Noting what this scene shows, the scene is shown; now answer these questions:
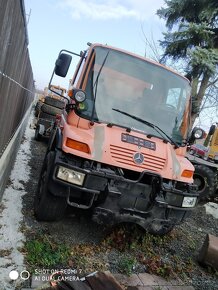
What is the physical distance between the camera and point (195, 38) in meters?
17.5

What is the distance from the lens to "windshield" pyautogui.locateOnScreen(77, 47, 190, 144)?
4.92 meters

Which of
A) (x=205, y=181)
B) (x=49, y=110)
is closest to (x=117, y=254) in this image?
(x=205, y=181)

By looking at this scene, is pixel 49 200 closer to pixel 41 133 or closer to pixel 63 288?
pixel 63 288

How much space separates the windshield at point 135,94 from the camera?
4.92m

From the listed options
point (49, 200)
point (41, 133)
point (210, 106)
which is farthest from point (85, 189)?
point (210, 106)

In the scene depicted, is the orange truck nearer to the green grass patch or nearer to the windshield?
the windshield

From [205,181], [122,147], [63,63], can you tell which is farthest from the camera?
[205,181]

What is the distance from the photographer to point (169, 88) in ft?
17.8

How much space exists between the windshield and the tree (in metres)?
10.7

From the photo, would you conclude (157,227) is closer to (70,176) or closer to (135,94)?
(70,176)

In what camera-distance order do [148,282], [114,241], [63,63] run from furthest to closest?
1. [63,63]
2. [114,241]
3. [148,282]

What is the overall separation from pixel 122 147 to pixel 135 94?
103cm

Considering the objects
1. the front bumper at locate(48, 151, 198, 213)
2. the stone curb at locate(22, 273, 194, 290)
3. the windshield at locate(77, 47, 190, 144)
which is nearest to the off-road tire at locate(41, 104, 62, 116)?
the windshield at locate(77, 47, 190, 144)

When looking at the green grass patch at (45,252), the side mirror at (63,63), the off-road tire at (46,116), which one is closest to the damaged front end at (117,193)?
the green grass patch at (45,252)
